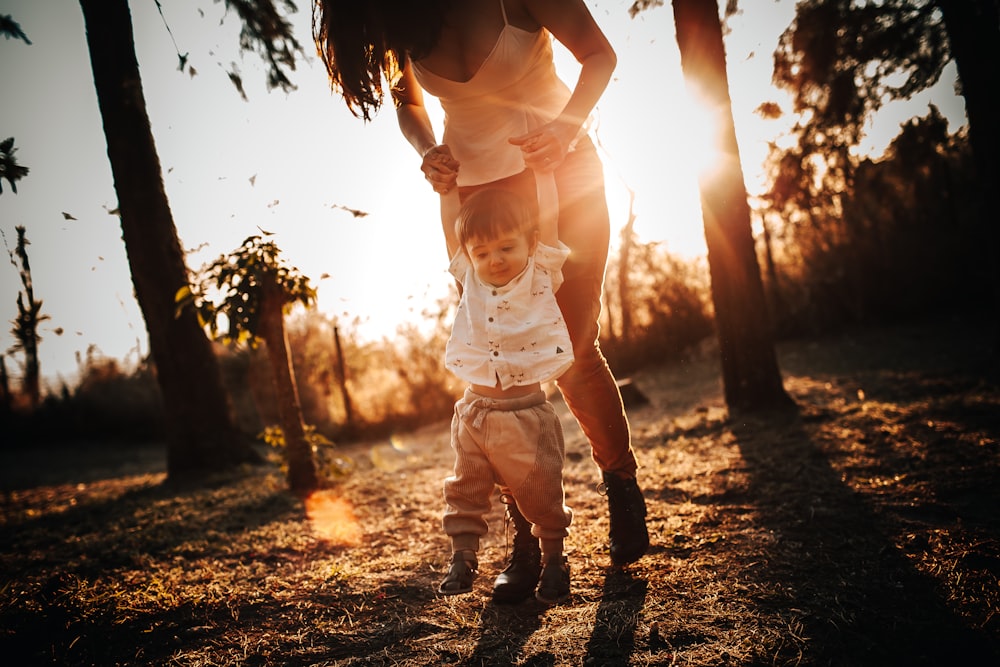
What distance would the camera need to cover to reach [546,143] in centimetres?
161

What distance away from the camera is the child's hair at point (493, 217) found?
5.41 feet

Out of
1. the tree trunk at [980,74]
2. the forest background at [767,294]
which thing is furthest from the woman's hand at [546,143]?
the forest background at [767,294]

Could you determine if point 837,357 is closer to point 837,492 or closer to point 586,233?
point 837,492

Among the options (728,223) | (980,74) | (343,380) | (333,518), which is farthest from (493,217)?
(343,380)

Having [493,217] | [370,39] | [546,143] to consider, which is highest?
[370,39]

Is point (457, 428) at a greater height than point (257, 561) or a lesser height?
greater

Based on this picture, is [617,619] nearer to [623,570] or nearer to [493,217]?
[623,570]

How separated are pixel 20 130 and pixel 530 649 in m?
2.98

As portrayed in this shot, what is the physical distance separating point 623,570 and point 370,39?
6.41 ft

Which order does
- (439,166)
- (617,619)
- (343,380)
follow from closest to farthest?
(617,619), (439,166), (343,380)

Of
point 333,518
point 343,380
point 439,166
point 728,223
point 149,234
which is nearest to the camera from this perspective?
point 439,166

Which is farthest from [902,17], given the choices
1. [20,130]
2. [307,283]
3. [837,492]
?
[20,130]

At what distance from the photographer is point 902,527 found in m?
1.86

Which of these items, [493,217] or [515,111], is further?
[515,111]
